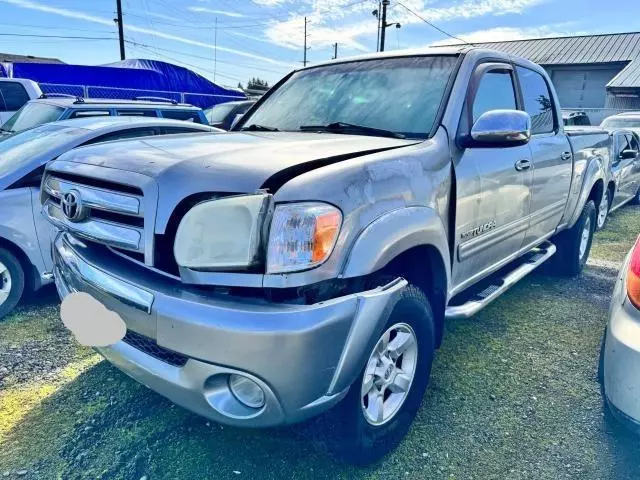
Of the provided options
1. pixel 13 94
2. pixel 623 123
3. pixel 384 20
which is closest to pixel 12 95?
pixel 13 94

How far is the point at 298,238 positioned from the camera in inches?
63.6

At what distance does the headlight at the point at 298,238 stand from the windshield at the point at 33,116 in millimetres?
5393

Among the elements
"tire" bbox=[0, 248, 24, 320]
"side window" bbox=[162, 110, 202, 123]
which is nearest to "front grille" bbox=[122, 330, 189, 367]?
"tire" bbox=[0, 248, 24, 320]

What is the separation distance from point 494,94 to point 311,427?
231cm

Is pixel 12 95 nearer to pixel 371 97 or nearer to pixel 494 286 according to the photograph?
pixel 371 97

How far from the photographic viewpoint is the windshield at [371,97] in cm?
260

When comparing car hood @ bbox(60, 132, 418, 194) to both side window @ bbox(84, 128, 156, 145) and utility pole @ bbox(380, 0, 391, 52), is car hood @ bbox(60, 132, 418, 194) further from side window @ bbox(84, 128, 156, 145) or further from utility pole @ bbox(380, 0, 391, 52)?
utility pole @ bbox(380, 0, 391, 52)

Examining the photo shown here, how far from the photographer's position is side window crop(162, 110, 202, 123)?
21.6ft

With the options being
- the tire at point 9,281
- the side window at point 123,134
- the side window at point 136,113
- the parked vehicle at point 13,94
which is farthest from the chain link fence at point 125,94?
the tire at point 9,281

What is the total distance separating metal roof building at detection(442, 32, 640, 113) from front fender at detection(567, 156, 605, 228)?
24682mm

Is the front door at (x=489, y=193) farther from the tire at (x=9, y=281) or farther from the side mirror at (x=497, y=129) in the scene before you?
the tire at (x=9, y=281)

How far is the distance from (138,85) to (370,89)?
1722 cm

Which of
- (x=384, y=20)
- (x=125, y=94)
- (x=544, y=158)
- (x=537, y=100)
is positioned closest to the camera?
(x=544, y=158)

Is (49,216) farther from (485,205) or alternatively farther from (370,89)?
(485,205)
